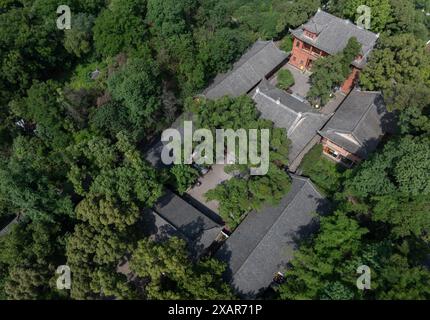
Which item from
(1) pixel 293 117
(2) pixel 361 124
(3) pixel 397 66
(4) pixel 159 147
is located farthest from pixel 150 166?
(3) pixel 397 66

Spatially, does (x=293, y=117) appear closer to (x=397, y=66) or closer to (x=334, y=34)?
(x=397, y=66)

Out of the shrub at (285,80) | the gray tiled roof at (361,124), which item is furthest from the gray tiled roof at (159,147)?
the gray tiled roof at (361,124)

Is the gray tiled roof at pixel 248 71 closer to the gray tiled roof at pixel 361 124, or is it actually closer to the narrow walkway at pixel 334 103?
the narrow walkway at pixel 334 103

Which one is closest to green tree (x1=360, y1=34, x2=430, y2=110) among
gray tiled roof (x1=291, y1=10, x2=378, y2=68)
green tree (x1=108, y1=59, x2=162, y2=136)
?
gray tiled roof (x1=291, y1=10, x2=378, y2=68)

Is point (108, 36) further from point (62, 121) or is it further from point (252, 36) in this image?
point (252, 36)
